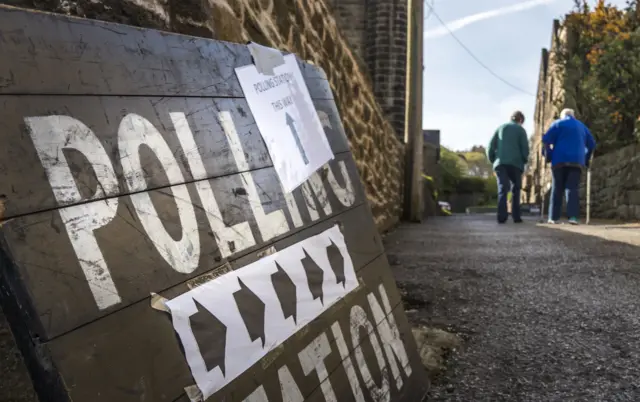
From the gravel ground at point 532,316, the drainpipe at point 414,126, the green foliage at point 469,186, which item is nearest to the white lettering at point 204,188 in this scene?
the gravel ground at point 532,316

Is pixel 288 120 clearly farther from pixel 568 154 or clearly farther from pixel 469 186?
pixel 469 186

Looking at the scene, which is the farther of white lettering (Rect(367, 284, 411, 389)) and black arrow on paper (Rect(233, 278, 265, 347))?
white lettering (Rect(367, 284, 411, 389))

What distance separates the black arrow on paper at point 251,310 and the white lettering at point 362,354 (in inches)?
14.5

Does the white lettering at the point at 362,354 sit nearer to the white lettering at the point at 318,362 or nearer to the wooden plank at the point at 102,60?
the white lettering at the point at 318,362

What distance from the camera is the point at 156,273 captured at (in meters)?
0.94

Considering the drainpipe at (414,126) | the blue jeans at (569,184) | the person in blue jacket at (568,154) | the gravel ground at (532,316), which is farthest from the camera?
the drainpipe at (414,126)

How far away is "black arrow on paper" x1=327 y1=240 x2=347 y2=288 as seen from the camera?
1.45 metres

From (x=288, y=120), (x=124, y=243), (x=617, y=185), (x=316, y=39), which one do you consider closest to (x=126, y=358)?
(x=124, y=243)

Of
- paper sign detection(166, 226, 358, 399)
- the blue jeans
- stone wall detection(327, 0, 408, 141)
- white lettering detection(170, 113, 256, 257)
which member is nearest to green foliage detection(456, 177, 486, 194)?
stone wall detection(327, 0, 408, 141)


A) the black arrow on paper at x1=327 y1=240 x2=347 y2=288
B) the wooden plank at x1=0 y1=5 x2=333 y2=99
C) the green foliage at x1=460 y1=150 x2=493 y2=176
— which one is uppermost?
the wooden plank at x1=0 y1=5 x2=333 y2=99

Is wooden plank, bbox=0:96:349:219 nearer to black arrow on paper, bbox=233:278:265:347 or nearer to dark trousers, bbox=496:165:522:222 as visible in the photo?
black arrow on paper, bbox=233:278:265:347

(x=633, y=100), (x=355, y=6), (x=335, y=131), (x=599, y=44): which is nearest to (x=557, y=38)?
(x=599, y=44)

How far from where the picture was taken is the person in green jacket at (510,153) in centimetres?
798

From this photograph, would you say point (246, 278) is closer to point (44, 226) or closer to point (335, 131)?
point (44, 226)
